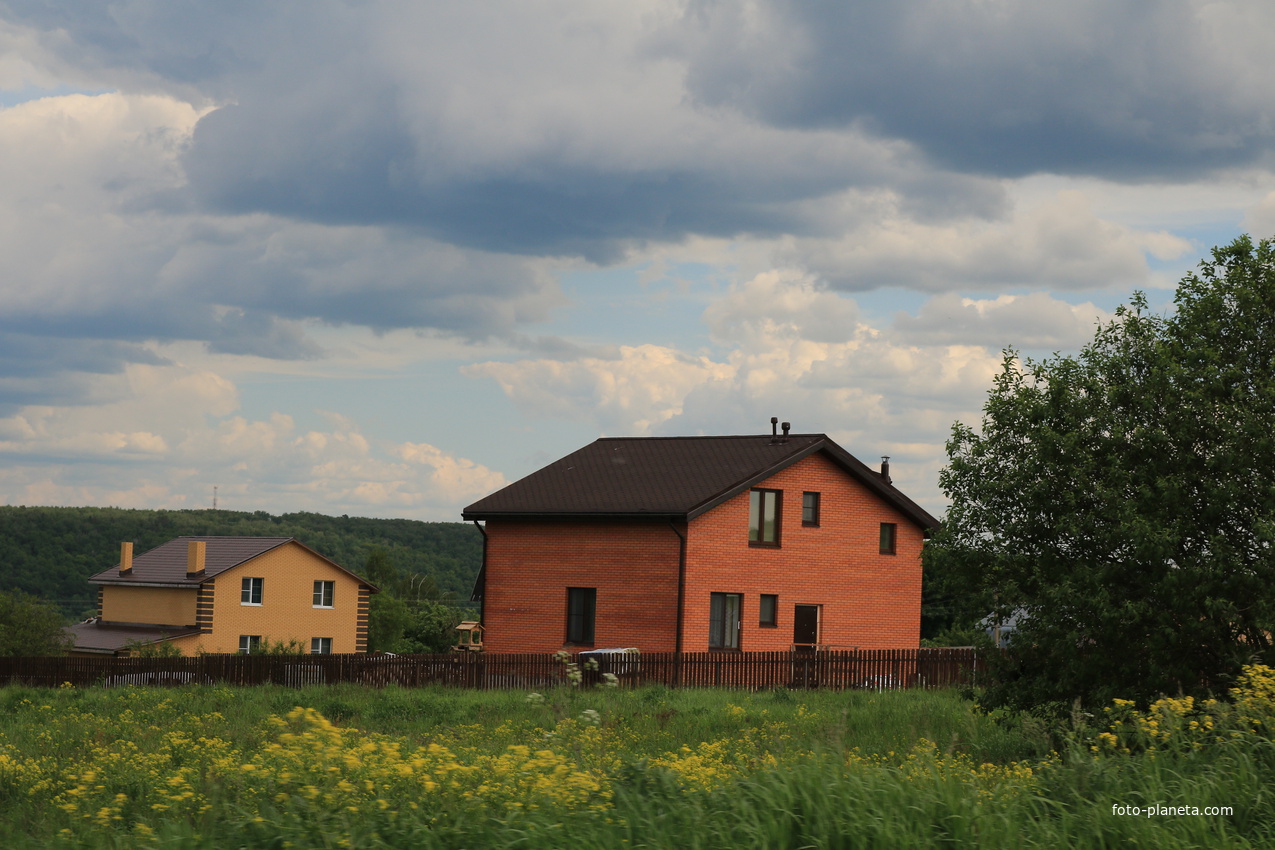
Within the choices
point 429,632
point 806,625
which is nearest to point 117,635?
point 429,632

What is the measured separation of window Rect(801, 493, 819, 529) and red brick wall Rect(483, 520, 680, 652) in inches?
187

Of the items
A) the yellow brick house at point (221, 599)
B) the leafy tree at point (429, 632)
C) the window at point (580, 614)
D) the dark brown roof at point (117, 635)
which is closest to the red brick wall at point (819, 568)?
the window at point (580, 614)

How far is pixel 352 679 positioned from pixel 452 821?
19770 millimetres

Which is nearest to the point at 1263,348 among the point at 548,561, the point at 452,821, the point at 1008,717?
the point at 1008,717

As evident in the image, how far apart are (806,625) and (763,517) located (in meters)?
3.52

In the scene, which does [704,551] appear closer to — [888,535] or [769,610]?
[769,610]

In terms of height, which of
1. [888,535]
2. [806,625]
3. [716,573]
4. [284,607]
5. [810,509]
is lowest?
[284,607]

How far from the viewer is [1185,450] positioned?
41.9 ft

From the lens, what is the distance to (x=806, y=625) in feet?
112

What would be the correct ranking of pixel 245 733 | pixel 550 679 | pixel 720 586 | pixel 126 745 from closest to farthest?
1. pixel 126 745
2. pixel 245 733
3. pixel 550 679
4. pixel 720 586

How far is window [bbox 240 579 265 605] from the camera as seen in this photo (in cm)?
5644

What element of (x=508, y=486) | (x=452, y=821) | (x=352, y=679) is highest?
(x=508, y=486)

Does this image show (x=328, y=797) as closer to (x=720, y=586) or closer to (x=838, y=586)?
(x=720, y=586)

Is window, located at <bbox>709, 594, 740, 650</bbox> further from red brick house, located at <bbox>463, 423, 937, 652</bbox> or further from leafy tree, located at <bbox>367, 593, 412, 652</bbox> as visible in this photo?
leafy tree, located at <bbox>367, 593, 412, 652</bbox>
